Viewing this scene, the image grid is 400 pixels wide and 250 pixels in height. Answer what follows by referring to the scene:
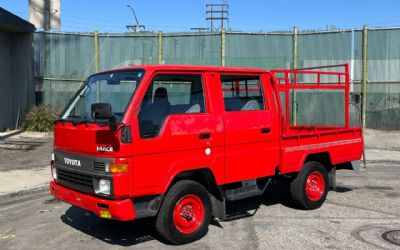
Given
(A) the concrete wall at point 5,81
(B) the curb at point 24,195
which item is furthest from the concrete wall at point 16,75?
(B) the curb at point 24,195

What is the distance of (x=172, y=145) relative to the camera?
574 cm

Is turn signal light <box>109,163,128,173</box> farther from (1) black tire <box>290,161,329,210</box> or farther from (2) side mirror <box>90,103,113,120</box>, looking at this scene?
(1) black tire <box>290,161,329,210</box>

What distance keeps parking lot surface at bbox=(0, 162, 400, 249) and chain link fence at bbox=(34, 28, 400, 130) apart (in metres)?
9.04

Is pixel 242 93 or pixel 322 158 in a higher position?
pixel 242 93

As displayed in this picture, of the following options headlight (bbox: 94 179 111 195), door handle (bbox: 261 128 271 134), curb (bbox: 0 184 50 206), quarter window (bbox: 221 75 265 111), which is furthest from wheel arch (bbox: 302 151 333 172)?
curb (bbox: 0 184 50 206)

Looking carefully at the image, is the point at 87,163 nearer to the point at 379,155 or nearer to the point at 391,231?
the point at 391,231

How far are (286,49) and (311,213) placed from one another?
37.0ft

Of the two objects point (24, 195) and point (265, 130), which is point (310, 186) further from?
point (24, 195)

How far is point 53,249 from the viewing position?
19.1 ft

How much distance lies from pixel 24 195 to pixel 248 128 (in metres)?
4.77

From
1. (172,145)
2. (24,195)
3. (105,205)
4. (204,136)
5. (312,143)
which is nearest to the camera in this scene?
(105,205)

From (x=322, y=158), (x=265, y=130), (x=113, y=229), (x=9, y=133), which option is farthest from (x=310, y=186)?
(x=9, y=133)

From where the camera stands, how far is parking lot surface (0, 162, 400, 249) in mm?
5980

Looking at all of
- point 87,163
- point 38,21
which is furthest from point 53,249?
point 38,21
